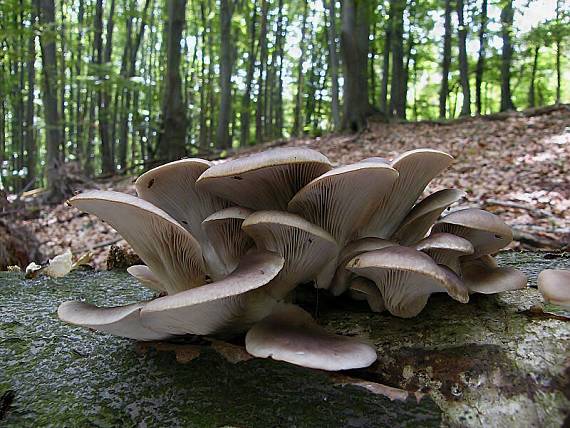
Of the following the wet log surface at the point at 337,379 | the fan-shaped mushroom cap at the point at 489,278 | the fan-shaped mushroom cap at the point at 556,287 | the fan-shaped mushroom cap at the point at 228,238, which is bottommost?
the wet log surface at the point at 337,379

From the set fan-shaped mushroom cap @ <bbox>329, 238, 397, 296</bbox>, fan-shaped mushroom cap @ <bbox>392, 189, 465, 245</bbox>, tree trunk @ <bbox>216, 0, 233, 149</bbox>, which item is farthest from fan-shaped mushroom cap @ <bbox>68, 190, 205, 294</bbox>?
tree trunk @ <bbox>216, 0, 233, 149</bbox>

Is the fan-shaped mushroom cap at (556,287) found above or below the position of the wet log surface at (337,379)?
above

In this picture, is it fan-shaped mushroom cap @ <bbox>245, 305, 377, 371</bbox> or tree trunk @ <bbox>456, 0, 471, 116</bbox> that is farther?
tree trunk @ <bbox>456, 0, 471, 116</bbox>

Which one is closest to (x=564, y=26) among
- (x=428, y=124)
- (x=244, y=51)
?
(x=428, y=124)

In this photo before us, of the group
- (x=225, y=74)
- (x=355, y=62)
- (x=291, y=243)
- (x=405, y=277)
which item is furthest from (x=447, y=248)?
(x=225, y=74)

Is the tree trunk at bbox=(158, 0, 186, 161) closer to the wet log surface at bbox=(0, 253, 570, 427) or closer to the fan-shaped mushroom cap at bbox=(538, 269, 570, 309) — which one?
the wet log surface at bbox=(0, 253, 570, 427)

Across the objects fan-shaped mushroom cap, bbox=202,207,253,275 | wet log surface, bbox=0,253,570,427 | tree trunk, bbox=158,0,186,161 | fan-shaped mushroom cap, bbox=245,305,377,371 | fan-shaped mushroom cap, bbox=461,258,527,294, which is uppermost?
tree trunk, bbox=158,0,186,161

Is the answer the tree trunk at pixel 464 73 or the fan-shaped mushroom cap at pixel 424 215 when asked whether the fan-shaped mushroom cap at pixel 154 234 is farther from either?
the tree trunk at pixel 464 73

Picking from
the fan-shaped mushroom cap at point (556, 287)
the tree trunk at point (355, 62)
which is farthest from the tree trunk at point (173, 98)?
the fan-shaped mushroom cap at point (556, 287)

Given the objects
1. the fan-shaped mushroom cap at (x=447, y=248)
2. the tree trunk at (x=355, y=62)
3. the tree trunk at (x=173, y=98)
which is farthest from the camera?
the tree trunk at (x=355, y=62)
